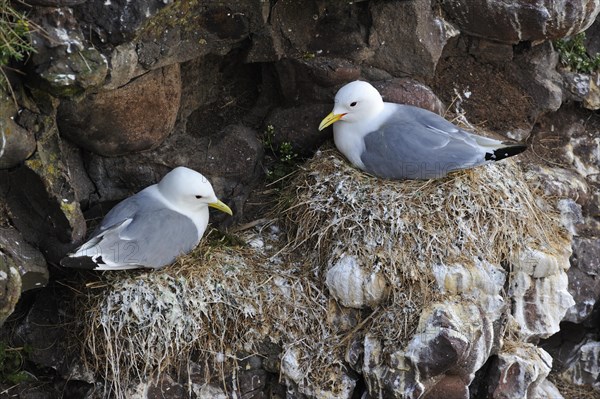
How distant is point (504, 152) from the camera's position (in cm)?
495

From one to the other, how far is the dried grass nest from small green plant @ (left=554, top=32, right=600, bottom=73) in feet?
4.42

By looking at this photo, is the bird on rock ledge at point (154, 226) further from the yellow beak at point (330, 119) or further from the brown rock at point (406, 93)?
the brown rock at point (406, 93)

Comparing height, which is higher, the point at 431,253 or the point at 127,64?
the point at 127,64

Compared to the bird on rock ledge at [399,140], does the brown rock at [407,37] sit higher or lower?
higher

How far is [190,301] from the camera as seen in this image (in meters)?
4.72

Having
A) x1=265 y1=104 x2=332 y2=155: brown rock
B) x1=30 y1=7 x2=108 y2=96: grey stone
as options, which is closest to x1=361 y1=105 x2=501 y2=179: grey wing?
x1=265 y1=104 x2=332 y2=155: brown rock

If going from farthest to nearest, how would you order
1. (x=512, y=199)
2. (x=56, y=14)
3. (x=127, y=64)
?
(x=512, y=199)
(x=127, y=64)
(x=56, y=14)

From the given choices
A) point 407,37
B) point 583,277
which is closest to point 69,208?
point 407,37

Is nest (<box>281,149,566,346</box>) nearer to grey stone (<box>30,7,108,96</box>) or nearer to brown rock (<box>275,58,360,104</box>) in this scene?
brown rock (<box>275,58,360,104</box>)

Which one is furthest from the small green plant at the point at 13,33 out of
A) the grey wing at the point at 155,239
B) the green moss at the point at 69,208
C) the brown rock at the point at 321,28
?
the brown rock at the point at 321,28

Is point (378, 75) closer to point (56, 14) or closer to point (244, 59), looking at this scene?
point (244, 59)

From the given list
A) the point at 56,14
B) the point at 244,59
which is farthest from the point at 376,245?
the point at 56,14

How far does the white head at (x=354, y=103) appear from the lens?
5094 mm

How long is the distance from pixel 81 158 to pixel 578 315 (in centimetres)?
296
